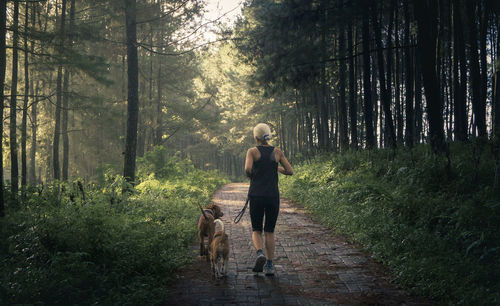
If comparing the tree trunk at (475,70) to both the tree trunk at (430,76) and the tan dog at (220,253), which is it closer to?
the tree trunk at (430,76)

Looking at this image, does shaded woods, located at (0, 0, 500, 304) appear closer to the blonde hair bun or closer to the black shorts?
the black shorts

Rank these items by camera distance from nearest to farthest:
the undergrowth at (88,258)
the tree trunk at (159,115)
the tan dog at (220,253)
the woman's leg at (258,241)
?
1. the undergrowth at (88,258)
2. the tan dog at (220,253)
3. the woman's leg at (258,241)
4. the tree trunk at (159,115)

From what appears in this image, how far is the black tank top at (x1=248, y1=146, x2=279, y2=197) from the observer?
5.81 metres

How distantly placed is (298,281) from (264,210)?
1.14 meters

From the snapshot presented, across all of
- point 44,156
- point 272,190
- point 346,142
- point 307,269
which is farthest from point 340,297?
point 44,156

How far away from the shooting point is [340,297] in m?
4.97

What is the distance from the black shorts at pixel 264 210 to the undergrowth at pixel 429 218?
1.99 m

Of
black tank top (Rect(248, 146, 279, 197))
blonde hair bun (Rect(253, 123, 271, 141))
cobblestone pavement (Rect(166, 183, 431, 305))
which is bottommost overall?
cobblestone pavement (Rect(166, 183, 431, 305))

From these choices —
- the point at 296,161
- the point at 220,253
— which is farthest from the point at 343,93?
the point at 220,253

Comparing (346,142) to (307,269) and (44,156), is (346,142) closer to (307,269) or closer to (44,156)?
(307,269)

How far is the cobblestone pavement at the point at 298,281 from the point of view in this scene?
16.0ft

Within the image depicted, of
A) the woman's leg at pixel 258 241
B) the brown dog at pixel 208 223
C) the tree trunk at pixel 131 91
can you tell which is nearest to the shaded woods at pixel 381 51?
the tree trunk at pixel 131 91

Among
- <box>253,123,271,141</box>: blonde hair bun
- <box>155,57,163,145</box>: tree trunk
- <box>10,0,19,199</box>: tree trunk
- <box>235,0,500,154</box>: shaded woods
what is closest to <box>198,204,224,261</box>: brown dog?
<box>253,123,271,141</box>: blonde hair bun

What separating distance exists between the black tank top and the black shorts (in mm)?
78
